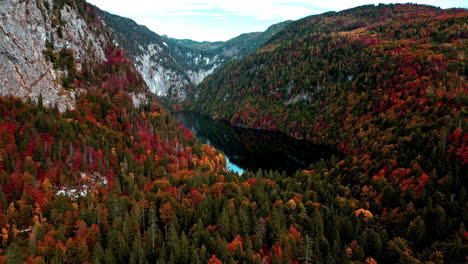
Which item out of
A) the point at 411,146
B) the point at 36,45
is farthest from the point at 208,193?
the point at 36,45

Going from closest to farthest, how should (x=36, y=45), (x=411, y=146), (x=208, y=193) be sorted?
(x=208, y=193)
(x=411, y=146)
(x=36, y=45)

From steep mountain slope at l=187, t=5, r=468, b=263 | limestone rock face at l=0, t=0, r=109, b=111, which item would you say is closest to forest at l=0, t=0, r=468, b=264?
steep mountain slope at l=187, t=5, r=468, b=263

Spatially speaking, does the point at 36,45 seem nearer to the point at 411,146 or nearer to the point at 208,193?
the point at 208,193

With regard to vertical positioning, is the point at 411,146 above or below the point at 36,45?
below

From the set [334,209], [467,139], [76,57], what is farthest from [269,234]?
[76,57]

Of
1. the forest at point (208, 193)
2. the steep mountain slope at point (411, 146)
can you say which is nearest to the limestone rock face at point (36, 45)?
the forest at point (208, 193)

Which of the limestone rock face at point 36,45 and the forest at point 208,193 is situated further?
the limestone rock face at point 36,45

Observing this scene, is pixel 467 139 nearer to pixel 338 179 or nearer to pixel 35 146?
pixel 338 179

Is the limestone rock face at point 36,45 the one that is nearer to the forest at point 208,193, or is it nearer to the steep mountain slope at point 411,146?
the forest at point 208,193
